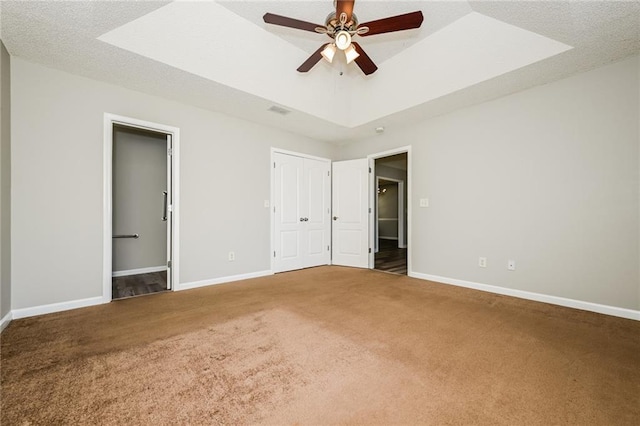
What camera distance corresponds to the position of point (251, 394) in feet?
4.80

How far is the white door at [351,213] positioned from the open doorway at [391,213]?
493 millimetres

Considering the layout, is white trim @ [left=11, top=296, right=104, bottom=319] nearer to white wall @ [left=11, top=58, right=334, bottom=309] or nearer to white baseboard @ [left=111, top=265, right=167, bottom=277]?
white wall @ [left=11, top=58, right=334, bottom=309]

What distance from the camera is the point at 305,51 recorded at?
3.67 m

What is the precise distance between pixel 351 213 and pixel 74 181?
13.5 feet

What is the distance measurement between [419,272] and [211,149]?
3788 mm

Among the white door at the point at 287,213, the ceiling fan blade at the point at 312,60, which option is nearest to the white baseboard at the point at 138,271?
the white door at the point at 287,213

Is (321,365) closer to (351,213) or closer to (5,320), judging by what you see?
(5,320)

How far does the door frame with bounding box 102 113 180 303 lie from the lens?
3.04 metres

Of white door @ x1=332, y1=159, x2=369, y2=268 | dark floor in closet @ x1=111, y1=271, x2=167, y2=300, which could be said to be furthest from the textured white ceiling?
dark floor in closet @ x1=111, y1=271, x2=167, y2=300

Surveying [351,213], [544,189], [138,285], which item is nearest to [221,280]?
[138,285]

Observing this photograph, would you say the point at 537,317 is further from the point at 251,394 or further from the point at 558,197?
the point at 251,394

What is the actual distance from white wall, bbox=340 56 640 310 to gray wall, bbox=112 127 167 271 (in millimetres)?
4756

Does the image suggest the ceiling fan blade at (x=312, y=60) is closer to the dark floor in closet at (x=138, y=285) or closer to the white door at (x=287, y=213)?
the white door at (x=287, y=213)

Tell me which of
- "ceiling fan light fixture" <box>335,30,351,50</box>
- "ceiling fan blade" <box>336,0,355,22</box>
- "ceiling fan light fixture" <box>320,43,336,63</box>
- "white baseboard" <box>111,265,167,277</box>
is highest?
"ceiling fan blade" <box>336,0,355,22</box>
